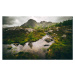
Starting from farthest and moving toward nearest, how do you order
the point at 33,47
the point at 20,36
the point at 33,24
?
the point at 33,24 < the point at 20,36 < the point at 33,47

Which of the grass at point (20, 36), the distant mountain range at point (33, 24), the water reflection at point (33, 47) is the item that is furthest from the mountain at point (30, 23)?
the water reflection at point (33, 47)

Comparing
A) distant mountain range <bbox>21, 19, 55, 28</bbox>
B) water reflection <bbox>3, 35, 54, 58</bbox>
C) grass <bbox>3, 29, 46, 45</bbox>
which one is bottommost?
water reflection <bbox>3, 35, 54, 58</bbox>

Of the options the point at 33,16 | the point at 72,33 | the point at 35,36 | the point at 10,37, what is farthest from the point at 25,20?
the point at 72,33

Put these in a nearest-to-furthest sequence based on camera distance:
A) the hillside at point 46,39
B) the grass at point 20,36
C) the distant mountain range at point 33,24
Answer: the hillside at point 46,39 → the grass at point 20,36 → the distant mountain range at point 33,24

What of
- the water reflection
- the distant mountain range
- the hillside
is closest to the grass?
the hillside

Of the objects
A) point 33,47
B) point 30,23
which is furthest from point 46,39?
point 30,23

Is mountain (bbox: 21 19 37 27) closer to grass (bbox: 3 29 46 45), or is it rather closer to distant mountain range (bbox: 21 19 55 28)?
distant mountain range (bbox: 21 19 55 28)

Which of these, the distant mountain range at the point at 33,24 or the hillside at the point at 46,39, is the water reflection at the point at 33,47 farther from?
the distant mountain range at the point at 33,24

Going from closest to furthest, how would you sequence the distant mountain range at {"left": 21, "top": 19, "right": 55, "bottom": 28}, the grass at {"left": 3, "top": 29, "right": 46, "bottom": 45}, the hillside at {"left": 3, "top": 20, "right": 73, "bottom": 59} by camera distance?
1. the hillside at {"left": 3, "top": 20, "right": 73, "bottom": 59}
2. the grass at {"left": 3, "top": 29, "right": 46, "bottom": 45}
3. the distant mountain range at {"left": 21, "top": 19, "right": 55, "bottom": 28}

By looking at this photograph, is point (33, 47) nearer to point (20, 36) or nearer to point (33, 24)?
point (20, 36)

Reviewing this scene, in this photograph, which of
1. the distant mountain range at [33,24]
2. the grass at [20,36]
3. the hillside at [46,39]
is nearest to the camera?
the hillside at [46,39]

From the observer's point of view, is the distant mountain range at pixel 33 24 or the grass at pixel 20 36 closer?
the grass at pixel 20 36

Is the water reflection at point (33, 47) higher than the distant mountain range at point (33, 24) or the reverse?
the reverse

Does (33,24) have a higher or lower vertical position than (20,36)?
higher
